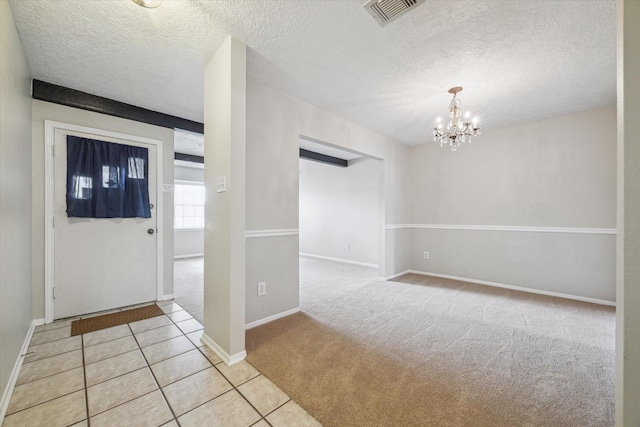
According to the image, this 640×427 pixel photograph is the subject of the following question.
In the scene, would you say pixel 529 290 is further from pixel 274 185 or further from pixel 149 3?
pixel 149 3

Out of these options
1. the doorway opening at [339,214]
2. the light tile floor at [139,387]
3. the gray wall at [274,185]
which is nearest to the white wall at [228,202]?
the light tile floor at [139,387]

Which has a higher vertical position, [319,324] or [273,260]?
[273,260]

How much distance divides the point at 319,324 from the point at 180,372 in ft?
4.21

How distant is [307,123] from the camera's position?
9.96 ft

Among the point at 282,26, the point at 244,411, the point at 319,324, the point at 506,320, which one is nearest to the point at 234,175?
the point at 282,26

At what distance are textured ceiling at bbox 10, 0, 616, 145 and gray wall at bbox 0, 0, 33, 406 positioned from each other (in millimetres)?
275

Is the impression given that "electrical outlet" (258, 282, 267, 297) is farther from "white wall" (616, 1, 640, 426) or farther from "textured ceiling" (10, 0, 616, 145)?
"white wall" (616, 1, 640, 426)

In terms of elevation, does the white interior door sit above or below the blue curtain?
below

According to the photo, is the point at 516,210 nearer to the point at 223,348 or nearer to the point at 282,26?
the point at 282,26

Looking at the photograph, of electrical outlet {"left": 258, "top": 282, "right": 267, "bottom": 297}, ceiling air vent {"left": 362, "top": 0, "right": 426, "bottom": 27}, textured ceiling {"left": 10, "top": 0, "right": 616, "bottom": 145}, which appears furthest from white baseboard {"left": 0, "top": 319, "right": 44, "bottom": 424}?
ceiling air vent {"left": 362, "top": 0, "right": 426, "bottom": 27}

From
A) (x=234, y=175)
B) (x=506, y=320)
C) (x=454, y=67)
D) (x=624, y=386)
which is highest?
(x=454, y=67)

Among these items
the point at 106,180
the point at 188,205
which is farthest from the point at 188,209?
the point at 106,180

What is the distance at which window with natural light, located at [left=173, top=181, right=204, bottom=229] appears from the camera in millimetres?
6727

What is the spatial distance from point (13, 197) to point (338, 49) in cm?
262
